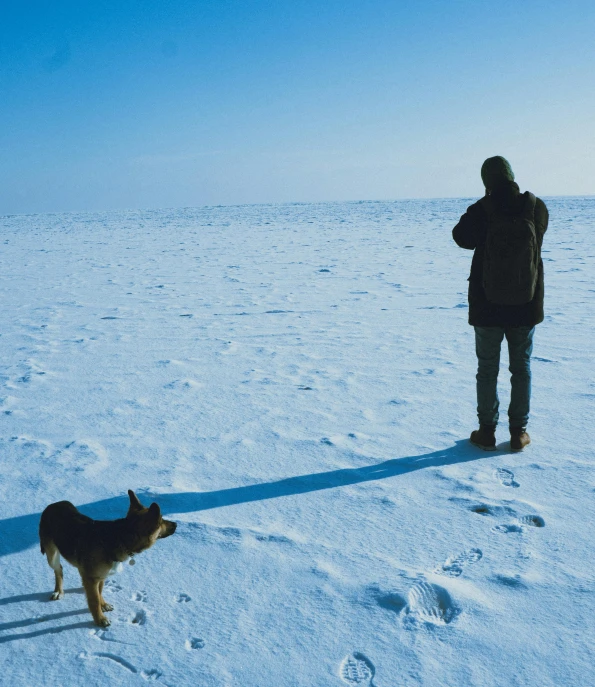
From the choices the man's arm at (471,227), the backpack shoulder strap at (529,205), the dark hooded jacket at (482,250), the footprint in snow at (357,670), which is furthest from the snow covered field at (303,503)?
the backpack shoulder strap at (529,205)

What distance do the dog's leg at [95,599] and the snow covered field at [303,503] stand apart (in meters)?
0.05

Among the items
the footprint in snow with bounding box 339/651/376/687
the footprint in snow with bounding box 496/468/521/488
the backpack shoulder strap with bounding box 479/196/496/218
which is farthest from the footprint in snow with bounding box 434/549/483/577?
the backpack shoulder strap with bounding box 479/196/496/218

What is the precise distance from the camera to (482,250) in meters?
3.69

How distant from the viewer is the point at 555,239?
61.2 feet

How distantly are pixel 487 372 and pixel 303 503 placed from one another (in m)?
1.54

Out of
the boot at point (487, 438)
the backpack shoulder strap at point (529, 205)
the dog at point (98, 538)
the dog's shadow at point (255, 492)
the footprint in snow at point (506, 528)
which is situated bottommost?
the footprint in snow at point (506, 528)

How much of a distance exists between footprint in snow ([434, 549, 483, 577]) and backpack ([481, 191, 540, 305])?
5.22ft

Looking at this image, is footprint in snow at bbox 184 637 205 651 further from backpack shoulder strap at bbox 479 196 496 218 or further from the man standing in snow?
backpack shoulder strap at bbox 479 196 496 218

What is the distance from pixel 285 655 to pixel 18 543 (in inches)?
61.0

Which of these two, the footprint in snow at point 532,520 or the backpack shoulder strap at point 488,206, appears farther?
the backpack shoulder strap at point 488,206

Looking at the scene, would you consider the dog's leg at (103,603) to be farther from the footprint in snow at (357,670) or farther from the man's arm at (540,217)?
the man's arm at (540,217)

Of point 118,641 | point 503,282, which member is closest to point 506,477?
point 503,282

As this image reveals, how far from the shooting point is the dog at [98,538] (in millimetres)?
2219

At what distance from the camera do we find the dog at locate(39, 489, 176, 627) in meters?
2.22
